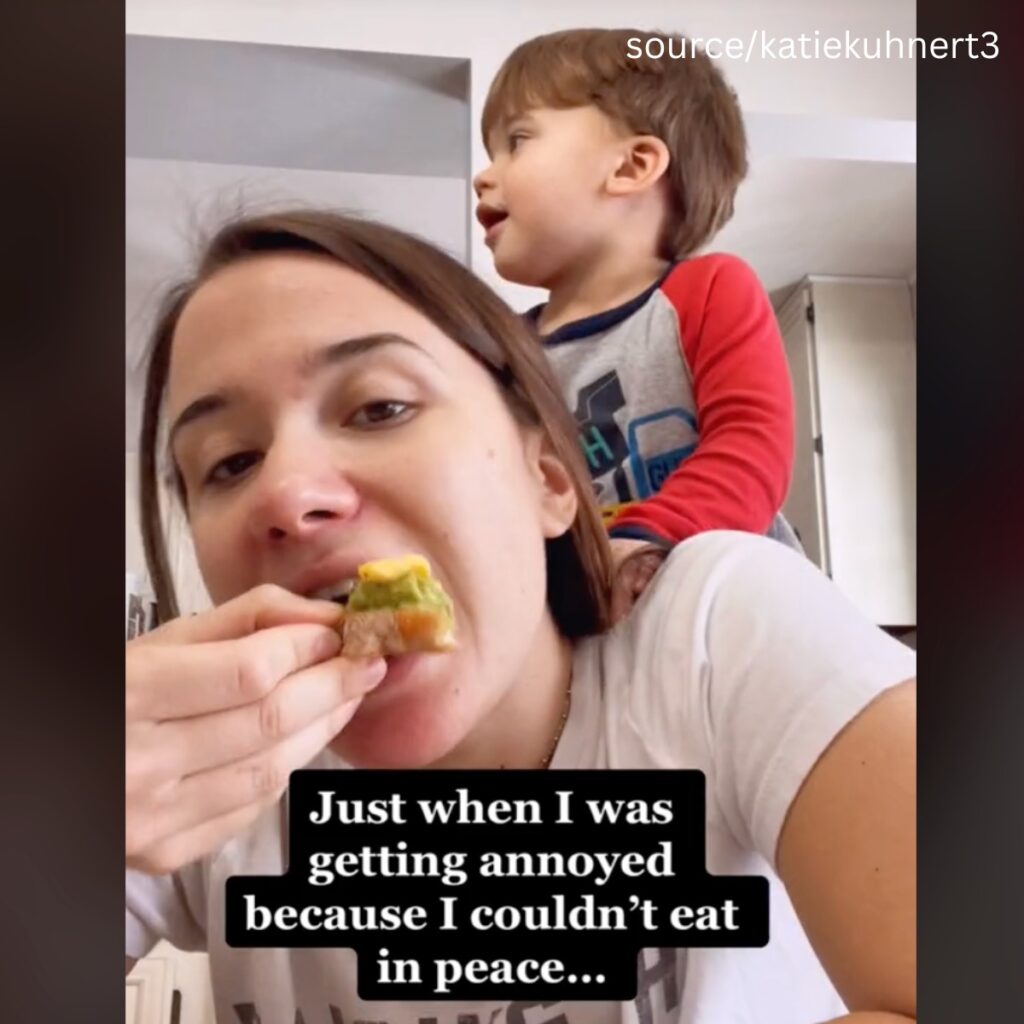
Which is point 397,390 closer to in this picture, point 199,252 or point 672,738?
point 199,252

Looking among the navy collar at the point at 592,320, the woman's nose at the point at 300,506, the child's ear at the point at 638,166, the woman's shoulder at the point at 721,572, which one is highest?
the child's ear at the point at 638,166

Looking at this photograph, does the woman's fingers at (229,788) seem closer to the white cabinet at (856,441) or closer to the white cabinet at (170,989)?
the white cabinet at (170,989)

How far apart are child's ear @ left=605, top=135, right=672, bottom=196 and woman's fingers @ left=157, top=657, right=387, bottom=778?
0.38 m

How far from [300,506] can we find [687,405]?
284 mm

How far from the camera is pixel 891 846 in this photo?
0.73 m

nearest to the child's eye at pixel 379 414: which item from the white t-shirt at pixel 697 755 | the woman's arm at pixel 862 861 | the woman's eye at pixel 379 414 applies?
the woman's eye at pixel 379 414

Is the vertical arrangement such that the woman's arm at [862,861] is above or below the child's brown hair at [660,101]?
below

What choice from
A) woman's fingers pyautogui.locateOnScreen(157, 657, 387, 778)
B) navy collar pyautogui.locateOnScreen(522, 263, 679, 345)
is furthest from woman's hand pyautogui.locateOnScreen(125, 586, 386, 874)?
navy collar pyautogui.locateOnScreen(522, 263, 679, 345)

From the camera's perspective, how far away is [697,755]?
729mm

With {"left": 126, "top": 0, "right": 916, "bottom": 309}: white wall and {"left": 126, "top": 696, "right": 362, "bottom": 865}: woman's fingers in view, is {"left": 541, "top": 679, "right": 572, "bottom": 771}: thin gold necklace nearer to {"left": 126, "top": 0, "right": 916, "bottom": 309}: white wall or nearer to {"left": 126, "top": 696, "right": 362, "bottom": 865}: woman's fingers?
{"left": 126, "top": 696, "right": 362, "bottom": 865}: woman's fingers

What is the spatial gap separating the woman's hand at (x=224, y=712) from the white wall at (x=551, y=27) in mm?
289

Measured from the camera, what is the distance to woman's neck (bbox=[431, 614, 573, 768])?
736 mm

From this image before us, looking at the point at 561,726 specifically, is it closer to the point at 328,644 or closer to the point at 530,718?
the point at 530,718

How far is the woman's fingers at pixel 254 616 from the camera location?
2.32 feet
